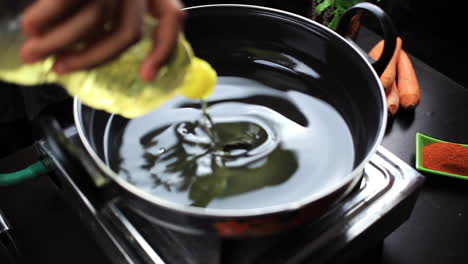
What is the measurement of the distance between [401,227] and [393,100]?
294 mm

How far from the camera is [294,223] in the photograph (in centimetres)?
55

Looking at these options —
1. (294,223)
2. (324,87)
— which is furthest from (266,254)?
(324,87)

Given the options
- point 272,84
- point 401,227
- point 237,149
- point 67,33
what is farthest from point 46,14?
point 401,227

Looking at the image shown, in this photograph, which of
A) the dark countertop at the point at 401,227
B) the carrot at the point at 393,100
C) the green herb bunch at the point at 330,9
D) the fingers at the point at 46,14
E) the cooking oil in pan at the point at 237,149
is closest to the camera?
the fingers at the point at 46,14

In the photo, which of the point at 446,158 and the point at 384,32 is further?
the point at 446,158

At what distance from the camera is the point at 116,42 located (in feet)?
1.45

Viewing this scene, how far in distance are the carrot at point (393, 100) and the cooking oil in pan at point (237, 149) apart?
25 cm

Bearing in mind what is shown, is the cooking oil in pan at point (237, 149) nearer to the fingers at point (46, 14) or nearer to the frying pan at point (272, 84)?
the frying pan at point (272, 84)

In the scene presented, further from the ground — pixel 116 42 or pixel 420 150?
pixel 116 42

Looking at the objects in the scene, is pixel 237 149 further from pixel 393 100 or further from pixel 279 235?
pixel 393 100

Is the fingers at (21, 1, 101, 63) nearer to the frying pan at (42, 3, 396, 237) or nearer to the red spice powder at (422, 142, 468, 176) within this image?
the frying pan at (42, 3, 396, 237)

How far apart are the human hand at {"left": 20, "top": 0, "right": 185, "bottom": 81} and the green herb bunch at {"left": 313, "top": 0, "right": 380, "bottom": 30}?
2.25 feet

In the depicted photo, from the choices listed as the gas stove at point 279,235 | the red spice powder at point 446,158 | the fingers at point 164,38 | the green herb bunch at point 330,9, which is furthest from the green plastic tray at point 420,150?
the fingers at point 164,38

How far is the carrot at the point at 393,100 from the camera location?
97cm
